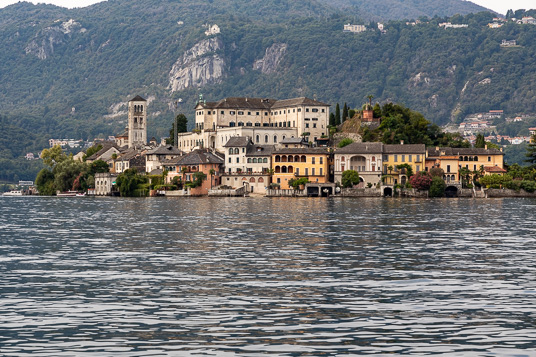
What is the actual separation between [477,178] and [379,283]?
4376 inches

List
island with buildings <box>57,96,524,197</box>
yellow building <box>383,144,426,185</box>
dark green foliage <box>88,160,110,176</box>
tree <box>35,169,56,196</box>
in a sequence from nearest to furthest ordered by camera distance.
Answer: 1. yellow building <box>383,144,426,185</box>
2. island with buildings <box>57,96,524,197</box>
3. dark green foliage <box>88,160,110,176</box>
4. tree <box>35,169,56,196</box>

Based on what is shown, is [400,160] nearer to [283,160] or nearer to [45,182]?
[283,160]

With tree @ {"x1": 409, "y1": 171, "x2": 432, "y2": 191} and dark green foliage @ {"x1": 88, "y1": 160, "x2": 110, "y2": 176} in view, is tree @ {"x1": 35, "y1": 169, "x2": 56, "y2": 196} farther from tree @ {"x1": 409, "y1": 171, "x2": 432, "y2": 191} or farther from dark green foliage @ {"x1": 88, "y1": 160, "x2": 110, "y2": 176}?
tree @ {"x1": 409, "y1": 171, "x2": 432, "y2": 191}

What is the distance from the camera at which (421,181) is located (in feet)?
440

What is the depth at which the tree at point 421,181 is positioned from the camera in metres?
134

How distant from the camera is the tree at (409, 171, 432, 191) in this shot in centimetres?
13388

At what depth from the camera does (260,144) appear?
164500mm

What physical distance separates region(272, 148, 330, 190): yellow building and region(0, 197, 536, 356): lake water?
8837 cm

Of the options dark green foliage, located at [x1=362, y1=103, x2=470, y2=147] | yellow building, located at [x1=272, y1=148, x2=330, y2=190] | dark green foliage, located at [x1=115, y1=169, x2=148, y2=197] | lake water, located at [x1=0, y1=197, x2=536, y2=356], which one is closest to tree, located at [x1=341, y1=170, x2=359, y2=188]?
yellow building, located at [x1=272, y1=148, x2=330, y2=190]

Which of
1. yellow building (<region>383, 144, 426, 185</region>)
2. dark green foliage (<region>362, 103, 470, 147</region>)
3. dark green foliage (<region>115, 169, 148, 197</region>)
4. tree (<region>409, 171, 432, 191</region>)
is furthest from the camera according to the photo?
dark green foliage (<region>115, 169, 148, 197</region>)

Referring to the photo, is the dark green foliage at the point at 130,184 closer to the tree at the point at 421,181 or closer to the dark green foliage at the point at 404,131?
the dark green foliage at the point at 404,131

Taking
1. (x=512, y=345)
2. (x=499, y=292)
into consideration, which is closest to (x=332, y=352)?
(x=512, y=345)

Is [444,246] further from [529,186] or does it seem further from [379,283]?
[529,186]

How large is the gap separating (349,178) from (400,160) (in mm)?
8791
